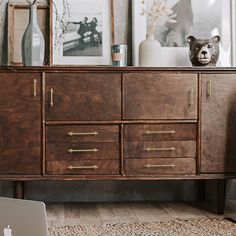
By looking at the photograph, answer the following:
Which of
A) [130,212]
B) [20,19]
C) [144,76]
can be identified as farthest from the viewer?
[20,19]

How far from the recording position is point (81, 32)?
113 inches

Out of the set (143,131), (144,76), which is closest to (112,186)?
(143,131)

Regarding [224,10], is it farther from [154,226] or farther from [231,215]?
[154,226]

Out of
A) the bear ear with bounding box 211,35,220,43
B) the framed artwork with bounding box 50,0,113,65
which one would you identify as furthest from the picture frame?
the bear ear with bounding box 211,35,220,43

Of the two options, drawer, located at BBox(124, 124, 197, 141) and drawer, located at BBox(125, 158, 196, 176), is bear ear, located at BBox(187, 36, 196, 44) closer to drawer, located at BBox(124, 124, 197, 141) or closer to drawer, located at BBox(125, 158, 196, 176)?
drawer, located at BBox(124, 124, 197, 141)

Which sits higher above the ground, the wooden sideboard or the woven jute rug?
the wooden sideboard

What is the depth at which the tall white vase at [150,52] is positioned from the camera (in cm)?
274

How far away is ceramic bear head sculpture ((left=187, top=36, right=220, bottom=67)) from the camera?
266 cm

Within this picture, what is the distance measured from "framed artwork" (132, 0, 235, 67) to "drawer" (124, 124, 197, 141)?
20.6 inches

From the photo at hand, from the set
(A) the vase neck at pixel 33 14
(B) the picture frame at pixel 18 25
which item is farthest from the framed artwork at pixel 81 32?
(A) the vase neck at pixel 33 14

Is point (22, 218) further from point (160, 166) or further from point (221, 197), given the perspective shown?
point (221, 197)

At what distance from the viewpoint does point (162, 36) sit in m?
2.91

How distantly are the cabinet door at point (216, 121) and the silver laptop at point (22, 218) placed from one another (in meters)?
1.67

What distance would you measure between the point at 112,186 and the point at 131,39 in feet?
2.92
